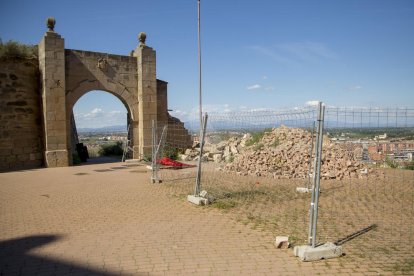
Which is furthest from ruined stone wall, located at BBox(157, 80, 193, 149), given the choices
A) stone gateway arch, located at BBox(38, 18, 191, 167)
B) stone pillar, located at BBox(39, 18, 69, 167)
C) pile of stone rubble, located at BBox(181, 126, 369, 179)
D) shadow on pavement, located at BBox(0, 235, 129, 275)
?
shadow on pavement, located at BBox(0, 235, 129, 275)

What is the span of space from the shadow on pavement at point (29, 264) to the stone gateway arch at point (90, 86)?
385 inches

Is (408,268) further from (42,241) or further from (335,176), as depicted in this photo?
(335,176)

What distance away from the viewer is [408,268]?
415cm

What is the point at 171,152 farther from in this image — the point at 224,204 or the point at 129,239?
the point at 129,239

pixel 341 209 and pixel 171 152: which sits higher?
pixel 171 152

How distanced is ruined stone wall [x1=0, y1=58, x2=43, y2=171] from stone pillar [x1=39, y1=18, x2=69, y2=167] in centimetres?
56

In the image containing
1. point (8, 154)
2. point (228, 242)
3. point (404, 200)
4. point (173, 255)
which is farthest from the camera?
point (8, 154)

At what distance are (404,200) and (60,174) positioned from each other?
10.9 metres

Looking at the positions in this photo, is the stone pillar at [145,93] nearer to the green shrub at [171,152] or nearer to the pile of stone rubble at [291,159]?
the green shrub at [171,152]

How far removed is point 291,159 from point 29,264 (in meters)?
9.64

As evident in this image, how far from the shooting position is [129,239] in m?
5.22

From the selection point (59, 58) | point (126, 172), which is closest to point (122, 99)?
point (59, 58)

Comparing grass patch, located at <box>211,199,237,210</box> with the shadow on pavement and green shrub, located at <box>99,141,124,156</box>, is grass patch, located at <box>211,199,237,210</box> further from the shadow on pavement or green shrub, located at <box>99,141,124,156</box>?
green shrub, located at <box>99,141,124,156</box>

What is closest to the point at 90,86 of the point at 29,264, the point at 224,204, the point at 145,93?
the point at 145,93
